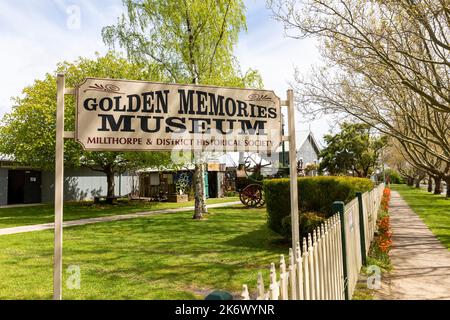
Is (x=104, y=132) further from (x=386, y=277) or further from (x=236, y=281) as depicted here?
(x=386, y=277)

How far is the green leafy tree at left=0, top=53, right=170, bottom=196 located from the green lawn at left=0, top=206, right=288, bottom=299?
8541 millimetres

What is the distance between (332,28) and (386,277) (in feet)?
20.3

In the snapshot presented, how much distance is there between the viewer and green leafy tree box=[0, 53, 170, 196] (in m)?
19.5

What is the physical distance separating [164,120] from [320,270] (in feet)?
8.61

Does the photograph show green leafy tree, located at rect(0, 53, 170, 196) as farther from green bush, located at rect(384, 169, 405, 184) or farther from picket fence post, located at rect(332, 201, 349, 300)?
green bush, located at rect(384, 169, 405, 184)

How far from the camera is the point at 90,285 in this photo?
5828 mm

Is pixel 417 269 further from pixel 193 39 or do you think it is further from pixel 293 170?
pixel 193 39

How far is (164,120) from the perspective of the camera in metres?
4.46

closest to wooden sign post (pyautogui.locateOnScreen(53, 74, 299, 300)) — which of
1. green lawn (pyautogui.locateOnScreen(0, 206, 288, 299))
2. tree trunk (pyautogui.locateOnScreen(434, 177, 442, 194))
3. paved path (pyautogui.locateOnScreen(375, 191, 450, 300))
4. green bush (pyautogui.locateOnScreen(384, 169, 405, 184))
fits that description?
green lawn (pyautogui.locateOnScreen(0, 206, 288, 299))

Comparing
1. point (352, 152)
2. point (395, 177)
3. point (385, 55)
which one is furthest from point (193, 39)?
point (395, 177)

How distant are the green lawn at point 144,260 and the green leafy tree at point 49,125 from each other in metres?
8.54

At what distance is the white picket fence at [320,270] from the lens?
2.28 metres

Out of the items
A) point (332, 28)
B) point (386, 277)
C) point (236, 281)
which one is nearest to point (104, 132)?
point (236, 281)

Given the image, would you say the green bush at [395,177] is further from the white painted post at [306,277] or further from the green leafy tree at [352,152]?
the white painted post at [306,277]
